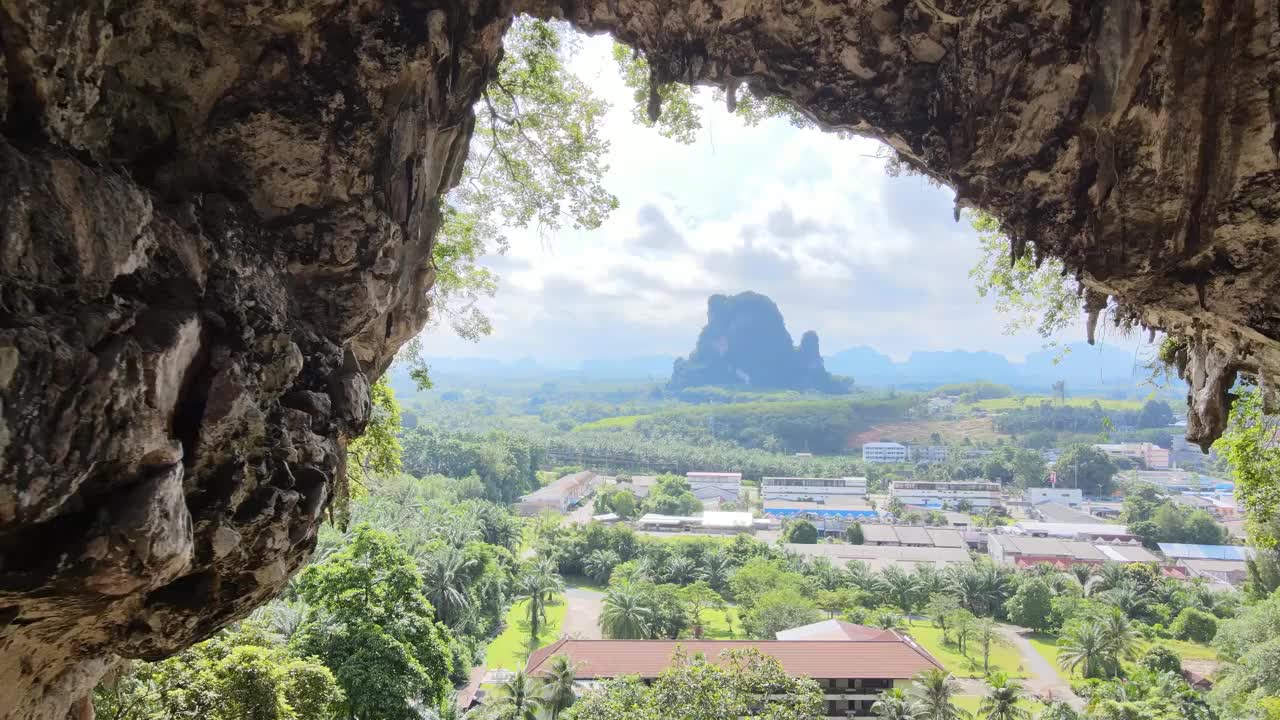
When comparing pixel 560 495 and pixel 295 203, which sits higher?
pixel 295 203

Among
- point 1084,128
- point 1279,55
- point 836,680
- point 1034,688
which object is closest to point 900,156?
point 1084,128

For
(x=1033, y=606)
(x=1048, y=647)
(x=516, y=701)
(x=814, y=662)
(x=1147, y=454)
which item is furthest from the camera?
(x=1147, y=454)

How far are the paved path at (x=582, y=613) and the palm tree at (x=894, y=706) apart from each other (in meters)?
12.2

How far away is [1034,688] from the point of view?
26391 mm

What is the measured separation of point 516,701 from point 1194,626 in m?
31.0

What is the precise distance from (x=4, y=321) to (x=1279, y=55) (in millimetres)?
7433

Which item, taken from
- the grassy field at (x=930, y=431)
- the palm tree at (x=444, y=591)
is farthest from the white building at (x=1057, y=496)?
the palm tree at (x=444, y=591)

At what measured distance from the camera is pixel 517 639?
30.6 m

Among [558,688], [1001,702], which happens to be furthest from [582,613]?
[1001,702]

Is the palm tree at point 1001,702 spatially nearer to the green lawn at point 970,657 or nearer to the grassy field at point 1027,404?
the green lawn at point 970,657

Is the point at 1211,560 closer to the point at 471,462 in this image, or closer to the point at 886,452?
the point at 886,452

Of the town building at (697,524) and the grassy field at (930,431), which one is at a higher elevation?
the grassy field at (930,431)

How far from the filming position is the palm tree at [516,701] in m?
18.3

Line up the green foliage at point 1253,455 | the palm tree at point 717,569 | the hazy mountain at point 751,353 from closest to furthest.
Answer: the green foliage at point 1253,455
the palm tree at point 717,569
the hazy mountain at point 751,353
